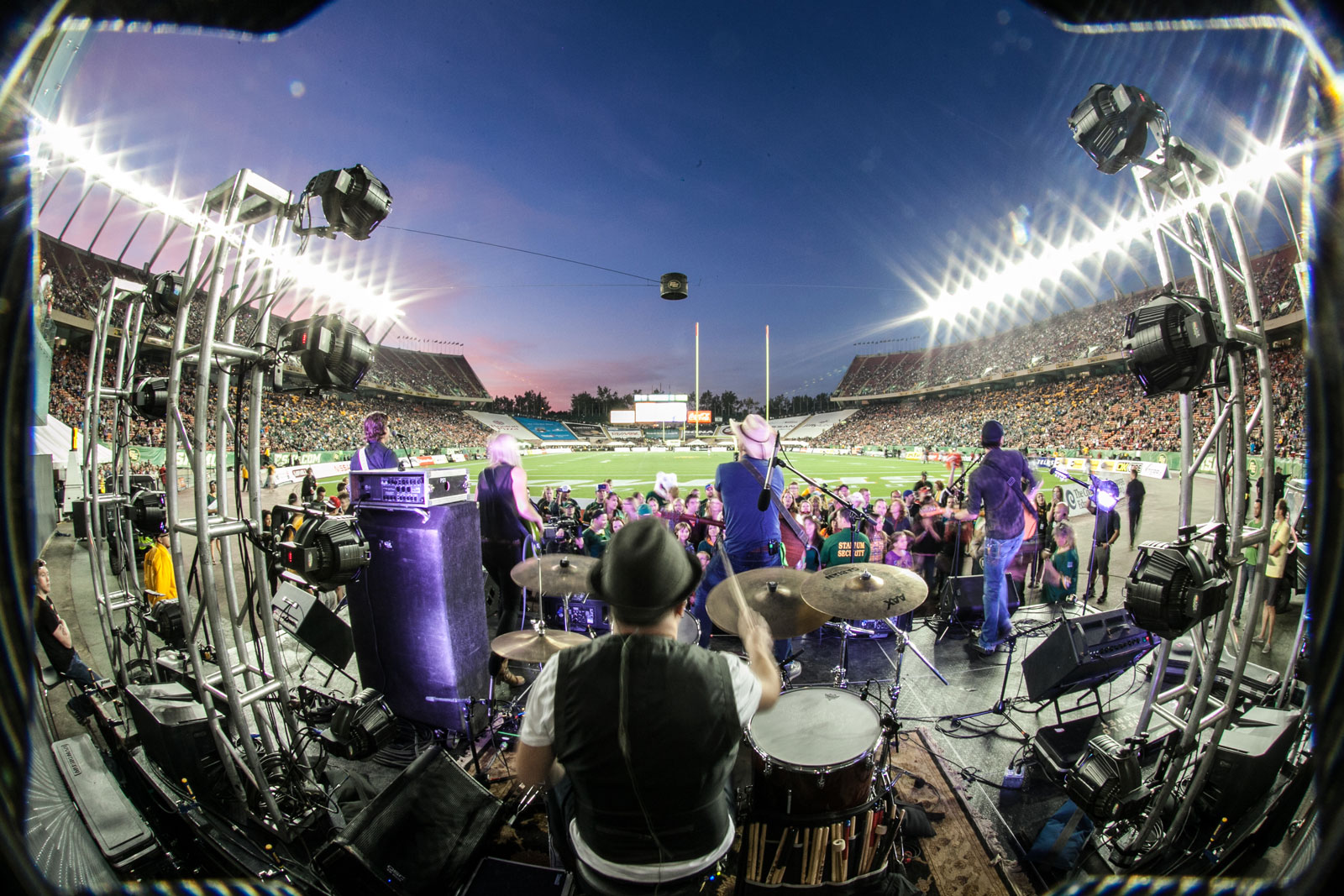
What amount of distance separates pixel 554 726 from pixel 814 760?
4.29 feet

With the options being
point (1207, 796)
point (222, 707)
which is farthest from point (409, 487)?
point (1207, 796)

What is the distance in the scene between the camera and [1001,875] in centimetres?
243

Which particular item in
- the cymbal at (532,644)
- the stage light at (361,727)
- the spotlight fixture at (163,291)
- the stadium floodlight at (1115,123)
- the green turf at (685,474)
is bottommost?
the green turf at (685,474)

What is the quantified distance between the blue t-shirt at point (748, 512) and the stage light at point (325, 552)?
2.63 metres

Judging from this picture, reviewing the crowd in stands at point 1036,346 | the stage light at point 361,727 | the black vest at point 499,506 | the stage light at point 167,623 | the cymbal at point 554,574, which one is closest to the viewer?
the stage light at point 361,727

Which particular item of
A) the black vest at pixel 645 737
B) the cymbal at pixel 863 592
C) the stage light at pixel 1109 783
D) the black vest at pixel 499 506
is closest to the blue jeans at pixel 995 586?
the cymbal at pixel 863 592

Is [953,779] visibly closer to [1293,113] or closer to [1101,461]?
[1293,113]

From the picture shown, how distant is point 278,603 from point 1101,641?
6.21 m

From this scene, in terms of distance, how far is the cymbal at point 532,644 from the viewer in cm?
304

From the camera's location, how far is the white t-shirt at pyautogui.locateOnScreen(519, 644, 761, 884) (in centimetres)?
145

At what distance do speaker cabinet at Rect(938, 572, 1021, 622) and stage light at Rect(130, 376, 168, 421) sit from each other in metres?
7.62

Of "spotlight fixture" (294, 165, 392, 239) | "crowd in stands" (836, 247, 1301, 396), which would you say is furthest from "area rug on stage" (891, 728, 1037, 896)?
"crowd in stands" (836, 247, 1301, 396)

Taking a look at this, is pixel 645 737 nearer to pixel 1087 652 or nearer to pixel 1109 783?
pixel 1109 783

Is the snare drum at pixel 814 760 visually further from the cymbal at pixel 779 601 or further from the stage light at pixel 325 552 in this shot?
the stage light at pixel 325 552
